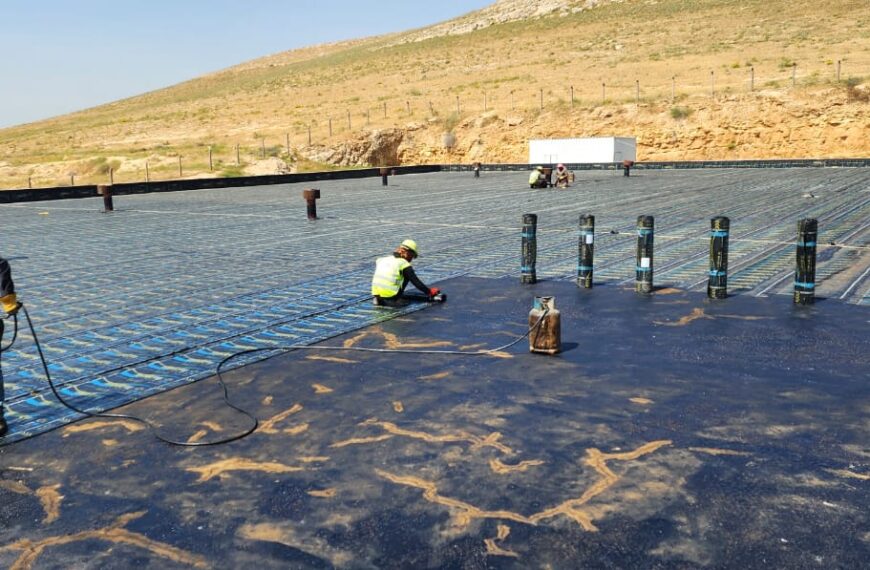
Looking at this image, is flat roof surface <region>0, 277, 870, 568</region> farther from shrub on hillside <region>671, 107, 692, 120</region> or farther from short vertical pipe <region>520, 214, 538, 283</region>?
shrub on hillside <region>671, 107, 692, 120</region>

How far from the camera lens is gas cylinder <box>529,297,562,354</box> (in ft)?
23.6

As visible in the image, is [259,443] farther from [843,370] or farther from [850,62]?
[850,62]

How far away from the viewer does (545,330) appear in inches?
285

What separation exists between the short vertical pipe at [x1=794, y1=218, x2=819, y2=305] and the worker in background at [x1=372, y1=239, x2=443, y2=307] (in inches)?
163

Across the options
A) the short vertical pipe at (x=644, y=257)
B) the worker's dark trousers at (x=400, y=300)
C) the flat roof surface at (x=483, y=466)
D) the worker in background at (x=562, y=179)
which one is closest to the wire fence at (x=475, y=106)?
the worker in background at (x=562, y=179)

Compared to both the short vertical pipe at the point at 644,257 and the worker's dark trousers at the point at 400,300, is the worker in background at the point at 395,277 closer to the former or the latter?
the worker's dark trousers at the point at 400,300

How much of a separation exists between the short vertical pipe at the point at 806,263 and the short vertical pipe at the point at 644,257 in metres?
1.71

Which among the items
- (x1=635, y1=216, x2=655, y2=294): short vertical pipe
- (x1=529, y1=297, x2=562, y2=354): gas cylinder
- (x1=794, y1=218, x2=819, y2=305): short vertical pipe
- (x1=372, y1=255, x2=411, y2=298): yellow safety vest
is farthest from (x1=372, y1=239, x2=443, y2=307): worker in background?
(x1=794, y1=218, x2=819, y2=305): short vertical pipe

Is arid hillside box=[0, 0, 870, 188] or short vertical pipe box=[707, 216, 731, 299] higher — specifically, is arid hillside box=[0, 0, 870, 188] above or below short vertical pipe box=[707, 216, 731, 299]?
above

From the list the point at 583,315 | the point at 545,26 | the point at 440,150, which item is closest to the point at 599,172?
the point at 440,150

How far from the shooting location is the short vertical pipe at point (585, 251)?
10312mm

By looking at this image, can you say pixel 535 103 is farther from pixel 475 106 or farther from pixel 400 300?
pixel 400 300

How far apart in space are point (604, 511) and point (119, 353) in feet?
17.8

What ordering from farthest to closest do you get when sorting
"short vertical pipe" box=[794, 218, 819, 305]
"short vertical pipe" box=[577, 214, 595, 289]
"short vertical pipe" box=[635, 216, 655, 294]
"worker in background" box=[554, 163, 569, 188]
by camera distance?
1. "worker in background" box=[554, 163, 569, 188]
2. "short vertical pipe" box=[577, 214, 595, 289]
3. "short vertical pipe" box=[635, 216, 655, 294]
4. "short vertical pipe" box=[794, 218, 819, 305]
